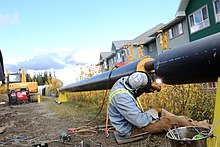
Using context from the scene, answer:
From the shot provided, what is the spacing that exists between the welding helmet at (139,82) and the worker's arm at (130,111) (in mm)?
176

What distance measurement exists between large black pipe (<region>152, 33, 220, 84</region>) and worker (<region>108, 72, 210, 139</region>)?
93 cm

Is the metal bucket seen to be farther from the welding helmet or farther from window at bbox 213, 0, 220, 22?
window at bbox 213, 0, 220, 22

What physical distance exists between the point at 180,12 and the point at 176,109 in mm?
17856

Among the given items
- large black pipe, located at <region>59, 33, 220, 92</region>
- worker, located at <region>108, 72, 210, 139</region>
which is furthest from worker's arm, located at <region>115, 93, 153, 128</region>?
large black pipe, located at <region>59, 33, 220, 92</region>

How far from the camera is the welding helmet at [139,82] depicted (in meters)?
3.71

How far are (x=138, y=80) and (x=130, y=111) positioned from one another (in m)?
0.52

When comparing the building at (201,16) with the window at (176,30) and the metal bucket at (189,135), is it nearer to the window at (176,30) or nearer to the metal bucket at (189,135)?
the window at (176,30)

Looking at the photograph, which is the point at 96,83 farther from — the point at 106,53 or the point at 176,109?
the point at 106,53

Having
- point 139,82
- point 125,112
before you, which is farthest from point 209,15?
point 125,112

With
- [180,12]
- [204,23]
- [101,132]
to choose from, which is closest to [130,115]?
[101,132]

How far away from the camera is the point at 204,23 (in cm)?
1883

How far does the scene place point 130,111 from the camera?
3783 mm

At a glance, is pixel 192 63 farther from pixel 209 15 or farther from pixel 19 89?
pixel 19 89

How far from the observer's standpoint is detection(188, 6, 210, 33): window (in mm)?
18641
